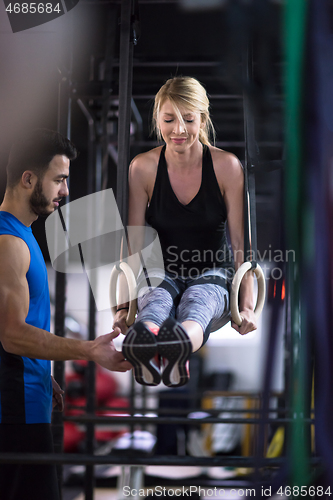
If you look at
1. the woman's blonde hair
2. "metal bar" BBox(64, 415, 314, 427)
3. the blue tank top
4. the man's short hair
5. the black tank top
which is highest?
the woman's blonde hair

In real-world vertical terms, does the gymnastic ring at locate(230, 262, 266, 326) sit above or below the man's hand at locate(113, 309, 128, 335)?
above

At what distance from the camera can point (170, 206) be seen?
178cm

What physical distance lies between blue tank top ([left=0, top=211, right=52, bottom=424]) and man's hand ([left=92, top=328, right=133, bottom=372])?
0.32m

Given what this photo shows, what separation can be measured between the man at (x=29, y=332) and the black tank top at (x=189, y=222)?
353 mm

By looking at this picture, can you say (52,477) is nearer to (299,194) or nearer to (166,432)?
(299,194)

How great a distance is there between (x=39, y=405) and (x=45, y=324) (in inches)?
10.6

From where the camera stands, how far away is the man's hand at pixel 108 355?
1.37 meters

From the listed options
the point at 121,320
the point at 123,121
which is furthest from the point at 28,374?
the point at 123,121

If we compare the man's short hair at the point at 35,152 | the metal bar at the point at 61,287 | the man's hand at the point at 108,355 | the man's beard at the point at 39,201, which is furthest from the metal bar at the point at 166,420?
the man's short hair at the point at 35,152

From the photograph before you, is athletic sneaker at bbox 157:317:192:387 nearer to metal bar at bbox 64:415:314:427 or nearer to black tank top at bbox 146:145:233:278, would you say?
metal bar at bbox 64:415:314:427

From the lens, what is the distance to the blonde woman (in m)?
1.64

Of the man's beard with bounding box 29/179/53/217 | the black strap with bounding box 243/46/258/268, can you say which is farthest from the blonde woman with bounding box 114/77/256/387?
the man's beard with bounding box 29/179/53/217

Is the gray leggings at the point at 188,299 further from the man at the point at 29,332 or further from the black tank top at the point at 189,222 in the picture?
the man at the point at 29,332

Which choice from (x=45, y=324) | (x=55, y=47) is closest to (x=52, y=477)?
(x=45, y=324)
